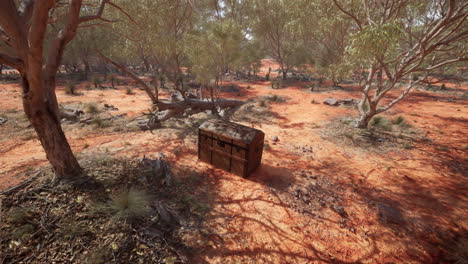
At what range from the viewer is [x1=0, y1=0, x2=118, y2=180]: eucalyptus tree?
2988mm

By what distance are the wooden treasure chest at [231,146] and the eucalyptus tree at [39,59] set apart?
3639 millimetres

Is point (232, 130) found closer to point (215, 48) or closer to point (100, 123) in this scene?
point (100, 123)

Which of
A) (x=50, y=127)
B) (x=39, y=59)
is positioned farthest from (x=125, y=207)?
(x=39, y=59)

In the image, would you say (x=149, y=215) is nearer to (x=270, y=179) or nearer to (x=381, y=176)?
(x=270, y=179)

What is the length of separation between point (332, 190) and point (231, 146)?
11.5ft

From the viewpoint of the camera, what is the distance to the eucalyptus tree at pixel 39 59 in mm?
2988

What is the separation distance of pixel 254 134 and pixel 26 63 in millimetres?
5187

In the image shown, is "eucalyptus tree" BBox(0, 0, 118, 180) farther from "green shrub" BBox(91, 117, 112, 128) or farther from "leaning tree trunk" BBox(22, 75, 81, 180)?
"green shrub" BBox(91, 117, 112, 128)

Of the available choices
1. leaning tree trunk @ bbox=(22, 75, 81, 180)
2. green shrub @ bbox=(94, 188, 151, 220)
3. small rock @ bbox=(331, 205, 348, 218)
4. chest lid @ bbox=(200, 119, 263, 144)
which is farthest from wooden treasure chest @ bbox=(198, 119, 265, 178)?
leaning tree trunk @ bbox=(22, 75, 81, 180)

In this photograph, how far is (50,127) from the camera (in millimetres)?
4156

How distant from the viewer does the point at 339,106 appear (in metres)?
16.0

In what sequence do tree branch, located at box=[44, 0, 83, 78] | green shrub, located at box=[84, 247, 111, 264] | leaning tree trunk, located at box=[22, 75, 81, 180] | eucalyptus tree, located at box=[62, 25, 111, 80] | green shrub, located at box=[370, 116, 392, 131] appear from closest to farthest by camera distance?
green shrub, located at box=[84, 247, 111, 264]
leaning tree trunk, located at box=[22, 75, 81, 180]
tree branch, located at box=[44, 0, 83, 78]
green shrub, located at box=[370, 116, 392, 131]
eucalyptus tree, located at box=[62, 25, 111, 80]

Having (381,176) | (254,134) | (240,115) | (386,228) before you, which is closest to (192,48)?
(240,115)

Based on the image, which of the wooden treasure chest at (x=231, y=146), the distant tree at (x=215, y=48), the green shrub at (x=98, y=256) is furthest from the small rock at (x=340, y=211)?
the distant tree at (x=215, y=48)
